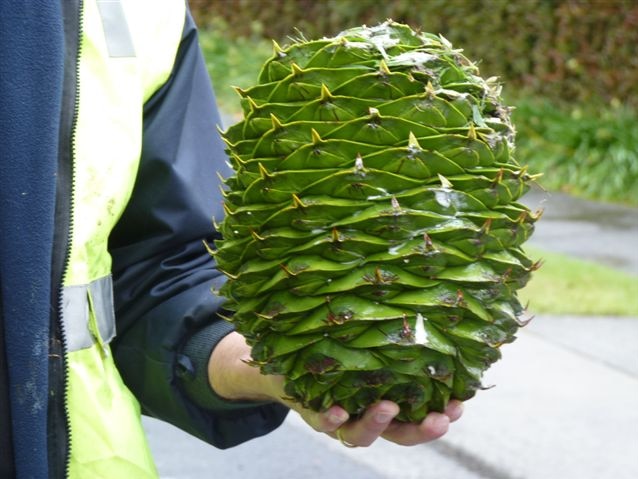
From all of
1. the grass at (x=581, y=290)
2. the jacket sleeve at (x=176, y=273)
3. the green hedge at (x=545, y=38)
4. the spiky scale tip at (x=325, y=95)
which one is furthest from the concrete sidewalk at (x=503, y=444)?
the green hedge at (x=545, y=38)

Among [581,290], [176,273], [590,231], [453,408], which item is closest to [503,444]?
[581,290]

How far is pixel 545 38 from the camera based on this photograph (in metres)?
12.2

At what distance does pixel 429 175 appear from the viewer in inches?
65.1

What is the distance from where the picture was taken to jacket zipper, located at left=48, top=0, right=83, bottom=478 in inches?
68.4

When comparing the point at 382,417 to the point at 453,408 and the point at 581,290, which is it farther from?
the point at 581,290

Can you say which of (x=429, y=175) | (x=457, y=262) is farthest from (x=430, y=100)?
(x=457, y=262)

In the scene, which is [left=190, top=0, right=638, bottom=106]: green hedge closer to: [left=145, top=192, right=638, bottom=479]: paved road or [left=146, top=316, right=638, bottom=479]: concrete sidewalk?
[left=145, top=192, right=638, bottom=479]: paved road

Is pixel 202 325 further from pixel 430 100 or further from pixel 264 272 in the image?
pixel 430 100

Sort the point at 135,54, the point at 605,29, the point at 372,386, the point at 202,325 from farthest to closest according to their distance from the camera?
the point at 605,29 < the point at 202,325 < the point at 135,54 < the point at 372,386

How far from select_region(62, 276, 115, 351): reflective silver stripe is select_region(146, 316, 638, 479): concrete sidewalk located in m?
3.20

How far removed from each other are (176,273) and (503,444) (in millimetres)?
3583

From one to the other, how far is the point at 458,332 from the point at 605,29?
10.6 metres

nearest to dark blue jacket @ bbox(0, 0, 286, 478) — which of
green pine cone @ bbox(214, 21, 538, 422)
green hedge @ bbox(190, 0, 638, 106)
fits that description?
green pine cone @ bbox(214, 21, 538, 422)

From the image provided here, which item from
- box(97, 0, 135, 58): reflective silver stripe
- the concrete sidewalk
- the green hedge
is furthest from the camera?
the green hedge
